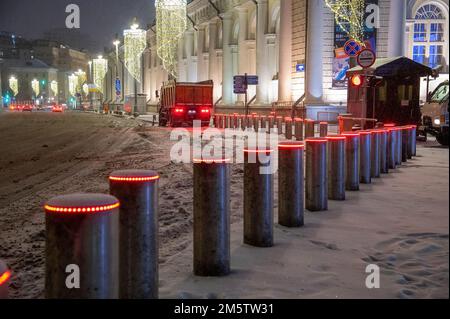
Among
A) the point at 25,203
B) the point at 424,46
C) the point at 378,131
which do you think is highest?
the point at 424,46

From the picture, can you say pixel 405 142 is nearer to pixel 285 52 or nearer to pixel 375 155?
pixel 375 155

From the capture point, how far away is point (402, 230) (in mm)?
6391

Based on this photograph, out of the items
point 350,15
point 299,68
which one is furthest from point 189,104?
point 350,15

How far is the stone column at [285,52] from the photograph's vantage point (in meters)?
35.1

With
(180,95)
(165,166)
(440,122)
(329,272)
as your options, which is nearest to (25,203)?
(165,166)

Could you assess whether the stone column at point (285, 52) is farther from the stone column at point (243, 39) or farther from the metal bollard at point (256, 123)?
the stone column at point (243, 39)

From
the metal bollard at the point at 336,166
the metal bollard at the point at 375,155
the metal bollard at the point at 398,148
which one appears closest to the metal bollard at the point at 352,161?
the metal bollard at the point at 336,166

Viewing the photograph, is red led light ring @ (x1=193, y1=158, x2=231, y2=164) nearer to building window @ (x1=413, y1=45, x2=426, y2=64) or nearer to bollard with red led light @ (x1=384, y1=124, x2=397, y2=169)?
bollard with red led light @ (x1=384, y1=124, x2=397, y2=169)

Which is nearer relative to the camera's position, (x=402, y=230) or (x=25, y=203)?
(x=402, y=230)

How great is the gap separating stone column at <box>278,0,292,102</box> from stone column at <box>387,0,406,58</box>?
6288 mm

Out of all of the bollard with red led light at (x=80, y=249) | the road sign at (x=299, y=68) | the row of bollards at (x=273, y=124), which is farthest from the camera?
the road sign at (x=299, y=68)

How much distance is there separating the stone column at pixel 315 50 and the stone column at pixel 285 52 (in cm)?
309
